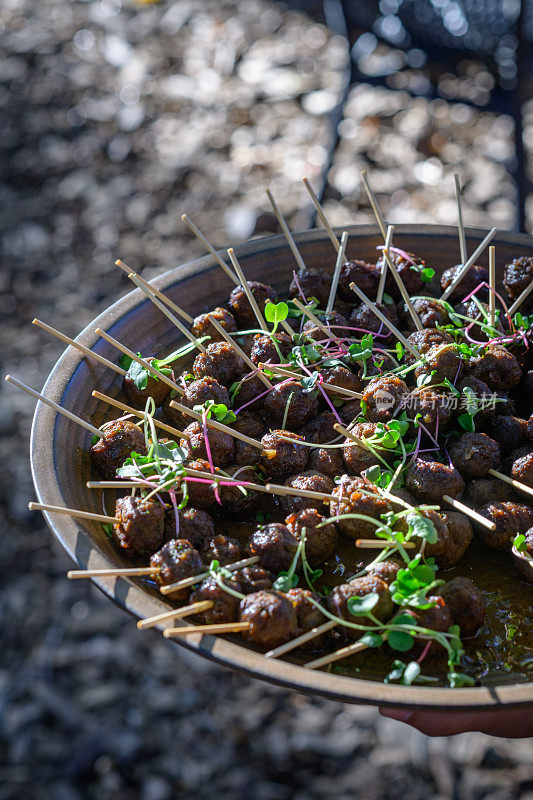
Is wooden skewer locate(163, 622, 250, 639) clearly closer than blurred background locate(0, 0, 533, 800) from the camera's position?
Yes

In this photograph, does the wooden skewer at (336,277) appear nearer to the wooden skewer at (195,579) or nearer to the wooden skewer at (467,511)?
the wooden skewer at (467,511)

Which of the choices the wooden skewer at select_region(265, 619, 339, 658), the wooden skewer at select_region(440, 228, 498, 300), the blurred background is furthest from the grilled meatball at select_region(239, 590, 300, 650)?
the blurred background

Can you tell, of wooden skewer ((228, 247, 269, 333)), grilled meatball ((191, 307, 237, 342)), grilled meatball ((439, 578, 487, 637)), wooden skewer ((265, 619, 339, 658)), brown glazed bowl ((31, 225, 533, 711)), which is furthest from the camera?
grilled meatball ((191, 307, 237, 342))

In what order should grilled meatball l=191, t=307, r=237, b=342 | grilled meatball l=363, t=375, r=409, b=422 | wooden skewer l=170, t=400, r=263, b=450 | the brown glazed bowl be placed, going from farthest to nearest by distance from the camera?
grilled meatball l=191, t=307, r=237, b=342, grilled meatball l=363, t=375, r=409, b=422, wooden skewer l=170, t=400, r=263, b=450, the brown glazed bowl

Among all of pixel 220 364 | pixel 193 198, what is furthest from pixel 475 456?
pixel 193 198

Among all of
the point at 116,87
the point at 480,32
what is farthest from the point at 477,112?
the point at 116,87

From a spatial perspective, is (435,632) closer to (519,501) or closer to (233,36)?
(519,501)

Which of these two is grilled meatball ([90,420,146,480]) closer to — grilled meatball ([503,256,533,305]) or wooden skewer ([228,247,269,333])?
wooden skewer ([228,247,269,333])
